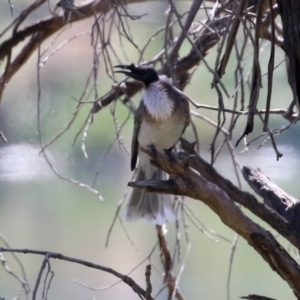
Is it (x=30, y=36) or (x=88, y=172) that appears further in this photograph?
(x=88, y=172)

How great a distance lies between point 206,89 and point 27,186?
0.88 metres

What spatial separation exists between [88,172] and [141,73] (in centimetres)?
64

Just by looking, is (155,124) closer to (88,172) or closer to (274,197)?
(88,172)

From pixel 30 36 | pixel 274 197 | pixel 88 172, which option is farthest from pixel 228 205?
pixel 88 172

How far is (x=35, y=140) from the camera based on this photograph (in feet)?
7.97

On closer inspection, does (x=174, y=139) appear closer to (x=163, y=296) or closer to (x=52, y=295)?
(x=52, y=295)

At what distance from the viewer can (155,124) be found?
85.2 inches

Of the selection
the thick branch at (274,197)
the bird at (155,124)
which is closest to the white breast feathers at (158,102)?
the bird at (155,124)

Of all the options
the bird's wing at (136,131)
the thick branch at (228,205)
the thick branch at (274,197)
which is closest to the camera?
the thick branch at (228,205)

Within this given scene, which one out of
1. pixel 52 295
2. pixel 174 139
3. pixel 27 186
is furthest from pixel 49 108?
pixel 52 295

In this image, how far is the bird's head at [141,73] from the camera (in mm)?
2066

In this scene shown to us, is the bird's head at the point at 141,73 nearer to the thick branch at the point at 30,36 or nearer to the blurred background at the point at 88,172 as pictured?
the thick branch at the point at 30,36

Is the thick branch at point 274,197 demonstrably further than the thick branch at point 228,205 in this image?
Yes

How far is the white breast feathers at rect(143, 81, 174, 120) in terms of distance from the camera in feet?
7.00
